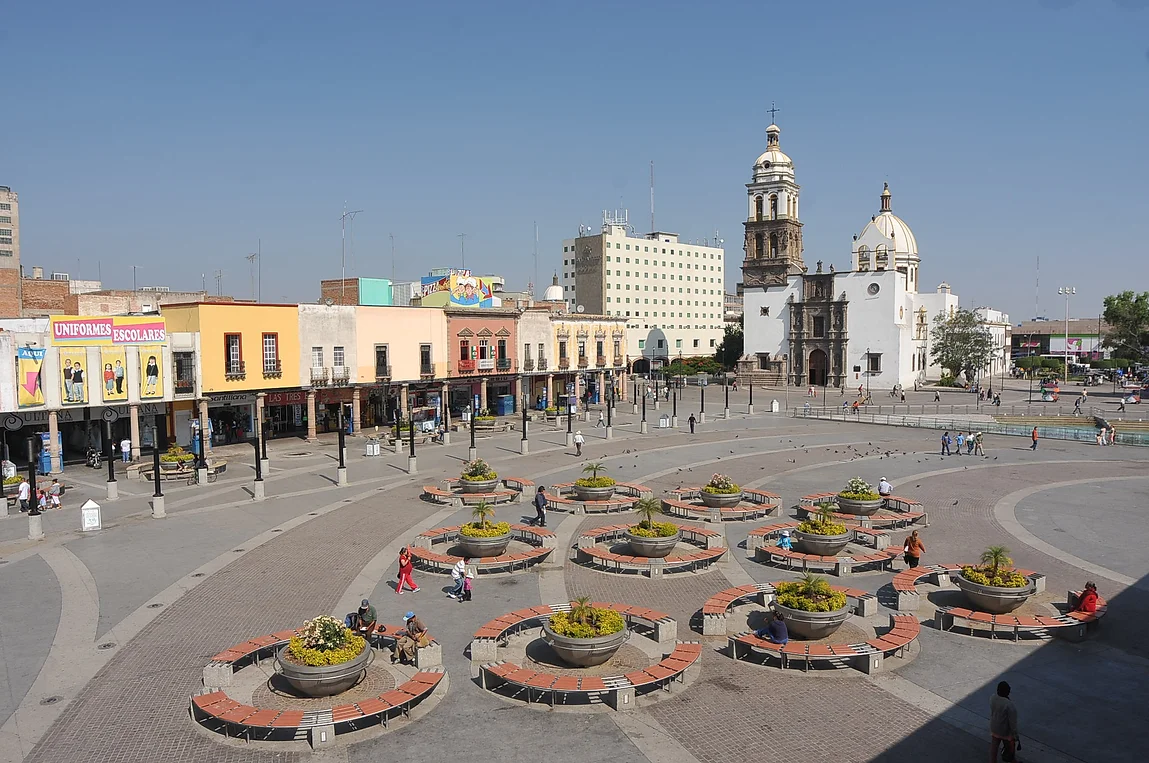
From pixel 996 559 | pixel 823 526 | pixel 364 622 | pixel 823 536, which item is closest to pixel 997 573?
pixel 996 559

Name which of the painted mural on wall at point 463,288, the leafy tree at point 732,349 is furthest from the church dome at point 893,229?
the painted mural on wall at point 463,288

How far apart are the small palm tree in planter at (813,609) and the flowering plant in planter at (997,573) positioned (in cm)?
341

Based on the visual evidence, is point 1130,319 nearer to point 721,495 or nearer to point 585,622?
point 721,495

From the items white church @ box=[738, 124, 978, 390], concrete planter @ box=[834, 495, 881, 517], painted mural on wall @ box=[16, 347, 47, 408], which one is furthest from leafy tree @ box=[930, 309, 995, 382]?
painted mural on wall @ box=[16, 347, 47, 408]

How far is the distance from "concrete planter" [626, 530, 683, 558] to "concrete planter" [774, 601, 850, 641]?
5.47 meters

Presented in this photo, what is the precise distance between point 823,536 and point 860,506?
200 inches

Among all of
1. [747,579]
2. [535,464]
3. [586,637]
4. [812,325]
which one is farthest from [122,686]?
[812,325]

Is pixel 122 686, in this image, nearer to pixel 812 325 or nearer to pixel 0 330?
pixel 0 330

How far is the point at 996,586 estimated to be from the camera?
1659 cm

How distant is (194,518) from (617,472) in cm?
1696

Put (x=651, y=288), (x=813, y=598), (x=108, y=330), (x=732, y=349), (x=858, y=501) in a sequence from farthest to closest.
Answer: (x=651, y=288)
(x=732, y=349)
(x=108, y=330)
(x=858, y=501)
(x=813, y=598)

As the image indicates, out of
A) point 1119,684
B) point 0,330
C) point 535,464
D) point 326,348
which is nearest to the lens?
point 1119,684

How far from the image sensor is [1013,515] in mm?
26578

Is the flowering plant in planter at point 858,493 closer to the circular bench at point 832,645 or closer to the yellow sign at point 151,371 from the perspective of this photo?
the circular bench at point 832,645
